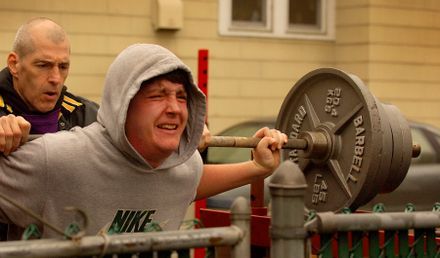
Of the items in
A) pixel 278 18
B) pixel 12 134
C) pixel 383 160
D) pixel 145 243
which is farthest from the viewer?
pixel 278 18

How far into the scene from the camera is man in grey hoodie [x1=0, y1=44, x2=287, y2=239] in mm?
4219

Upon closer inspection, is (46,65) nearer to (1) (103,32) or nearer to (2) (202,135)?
(2) (202,135)

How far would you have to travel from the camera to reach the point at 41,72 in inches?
200

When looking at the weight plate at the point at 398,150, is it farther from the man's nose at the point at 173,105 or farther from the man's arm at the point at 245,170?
the man's nose at the point at 173,105

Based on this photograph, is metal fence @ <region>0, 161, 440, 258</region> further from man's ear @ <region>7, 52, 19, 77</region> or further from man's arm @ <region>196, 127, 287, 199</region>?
man's ear @ <region>7, 52, 19, 77</region>

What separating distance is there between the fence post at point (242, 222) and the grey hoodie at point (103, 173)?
478 millimetres

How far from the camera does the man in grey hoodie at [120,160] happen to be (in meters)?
4.22

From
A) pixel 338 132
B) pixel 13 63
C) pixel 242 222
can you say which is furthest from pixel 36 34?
pixel 242 222

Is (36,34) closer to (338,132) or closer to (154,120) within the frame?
(154,120)

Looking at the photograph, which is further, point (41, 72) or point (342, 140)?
point (342, 140)

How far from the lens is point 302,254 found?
407 centimetres

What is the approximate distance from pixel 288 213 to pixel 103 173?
2.09 ft

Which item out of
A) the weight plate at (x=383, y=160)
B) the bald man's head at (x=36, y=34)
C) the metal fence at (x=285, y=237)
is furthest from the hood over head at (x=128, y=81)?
the weight plate at (x=383, y=160)

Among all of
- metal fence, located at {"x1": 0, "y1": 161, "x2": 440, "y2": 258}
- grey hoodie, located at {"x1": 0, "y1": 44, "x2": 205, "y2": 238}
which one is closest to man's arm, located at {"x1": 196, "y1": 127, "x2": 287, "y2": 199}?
grey hoodie, located at {"x1": 0, "y1": 44, "x2": 205, "y2": 238}
